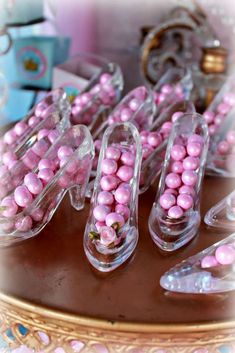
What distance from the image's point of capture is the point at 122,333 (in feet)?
1.37

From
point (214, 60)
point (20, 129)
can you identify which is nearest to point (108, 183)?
point (20, 129)

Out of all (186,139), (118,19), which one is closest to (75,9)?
(118,19)

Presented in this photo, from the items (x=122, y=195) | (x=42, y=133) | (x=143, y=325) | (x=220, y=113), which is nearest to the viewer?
(x=143, y=325)

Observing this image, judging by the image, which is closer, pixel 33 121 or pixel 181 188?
pixel 181 188

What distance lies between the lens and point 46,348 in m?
0.44

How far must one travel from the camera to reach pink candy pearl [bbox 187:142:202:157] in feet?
1.87

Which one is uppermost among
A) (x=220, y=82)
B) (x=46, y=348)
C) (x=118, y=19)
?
(x=118, y=19)

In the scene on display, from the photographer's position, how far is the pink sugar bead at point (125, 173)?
53cm

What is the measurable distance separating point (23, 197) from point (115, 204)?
0.33 ft

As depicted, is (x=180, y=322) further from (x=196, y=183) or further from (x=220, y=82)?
(x=220, y=82)

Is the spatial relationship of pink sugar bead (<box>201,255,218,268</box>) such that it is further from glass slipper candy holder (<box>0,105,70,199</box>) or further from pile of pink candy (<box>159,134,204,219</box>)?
glass slipper candy holder (<box>0,105,70,199</box>)

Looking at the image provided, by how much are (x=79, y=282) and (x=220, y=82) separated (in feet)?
1.90

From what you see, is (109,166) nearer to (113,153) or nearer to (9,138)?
(113,153)

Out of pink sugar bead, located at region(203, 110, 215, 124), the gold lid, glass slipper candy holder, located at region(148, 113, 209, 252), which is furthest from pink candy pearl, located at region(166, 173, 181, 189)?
the gold lid
